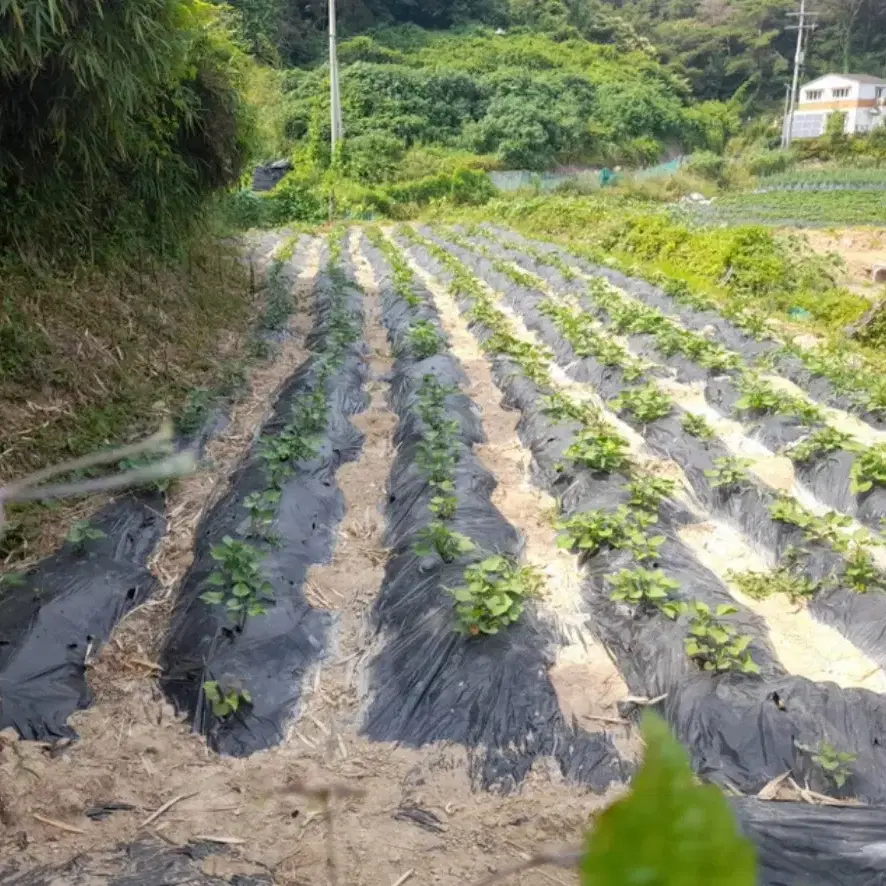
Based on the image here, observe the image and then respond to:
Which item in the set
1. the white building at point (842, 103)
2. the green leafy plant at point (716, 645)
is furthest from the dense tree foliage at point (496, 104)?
the green leafy plant at point (716, 645)

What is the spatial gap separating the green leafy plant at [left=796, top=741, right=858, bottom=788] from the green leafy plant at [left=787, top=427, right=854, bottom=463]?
2.80m

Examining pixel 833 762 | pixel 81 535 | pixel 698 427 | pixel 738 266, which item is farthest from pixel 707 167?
pixel 833 762

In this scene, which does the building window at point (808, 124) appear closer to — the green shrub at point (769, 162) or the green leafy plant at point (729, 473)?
the green shrub at point (769, 162)

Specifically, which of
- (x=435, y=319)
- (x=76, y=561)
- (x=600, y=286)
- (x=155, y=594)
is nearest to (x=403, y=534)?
(x=155, y=594)

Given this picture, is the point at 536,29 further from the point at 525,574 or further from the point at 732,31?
the point at 525,574

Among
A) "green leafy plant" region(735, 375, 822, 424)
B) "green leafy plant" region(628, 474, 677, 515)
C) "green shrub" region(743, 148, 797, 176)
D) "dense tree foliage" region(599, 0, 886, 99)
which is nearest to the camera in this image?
"green leafy plant" region(628, 474, 677, 515)

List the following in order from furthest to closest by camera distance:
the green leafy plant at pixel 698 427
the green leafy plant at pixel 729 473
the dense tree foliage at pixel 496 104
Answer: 1. the dense tree foliage at pixel 496 104
2. the green leafy plant at pixel 698 427
3. the green leafy plant at pixel 729 473

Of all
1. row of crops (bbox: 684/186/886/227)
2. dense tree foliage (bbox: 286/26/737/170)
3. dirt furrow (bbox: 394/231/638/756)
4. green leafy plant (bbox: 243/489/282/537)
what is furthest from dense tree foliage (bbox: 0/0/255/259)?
dense tree foliage (bbox: 286/26/737/170)

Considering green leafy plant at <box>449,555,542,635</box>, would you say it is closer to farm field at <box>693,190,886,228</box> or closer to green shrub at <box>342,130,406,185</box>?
farm field at <box>693,190,886,228</box>

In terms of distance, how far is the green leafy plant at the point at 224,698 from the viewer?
3152 millimetres

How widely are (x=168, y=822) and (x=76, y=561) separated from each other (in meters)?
1.70

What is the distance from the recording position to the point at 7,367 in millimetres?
5023

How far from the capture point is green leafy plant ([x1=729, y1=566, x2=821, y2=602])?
4.12 meters

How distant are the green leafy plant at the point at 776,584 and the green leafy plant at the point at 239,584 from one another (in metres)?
2.44
